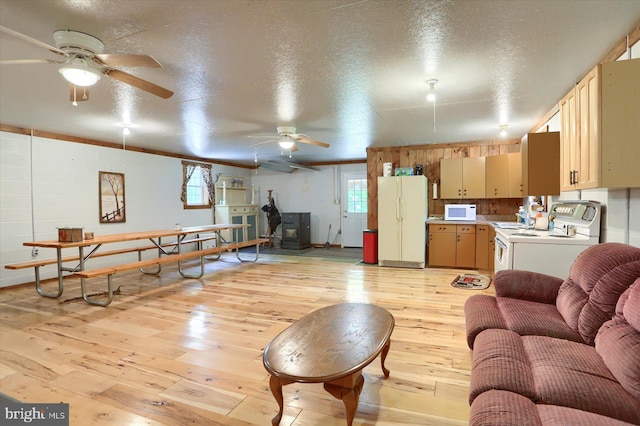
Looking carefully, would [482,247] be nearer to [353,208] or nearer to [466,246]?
[466,246]

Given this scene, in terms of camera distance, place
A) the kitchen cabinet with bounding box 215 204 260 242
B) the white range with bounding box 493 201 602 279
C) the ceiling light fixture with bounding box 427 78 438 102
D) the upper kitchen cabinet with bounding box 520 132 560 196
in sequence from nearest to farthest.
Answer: the white range with bounding box 493 201 602 279 < the ceiling light fixture with bounding box 427 78 438 102 < the upper kitchen cabinet with bounding box 520 132 560 196 < the kitchen cabinet with bounding box 215 204 260 242

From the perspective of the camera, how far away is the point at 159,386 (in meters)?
2.14

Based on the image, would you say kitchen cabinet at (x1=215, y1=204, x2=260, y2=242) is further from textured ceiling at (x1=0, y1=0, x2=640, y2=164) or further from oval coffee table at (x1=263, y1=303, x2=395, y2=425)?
oval coffee table at (x1=263, y1=303, x2=395, y2=425)

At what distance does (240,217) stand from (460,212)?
18.6 feet

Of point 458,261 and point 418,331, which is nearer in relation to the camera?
point 418,331

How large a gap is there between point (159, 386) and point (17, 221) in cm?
438

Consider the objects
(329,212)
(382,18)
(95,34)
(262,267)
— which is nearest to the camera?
(382,18)

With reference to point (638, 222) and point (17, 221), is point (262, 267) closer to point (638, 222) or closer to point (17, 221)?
point (17, 221)

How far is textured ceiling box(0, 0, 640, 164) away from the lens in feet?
6.31

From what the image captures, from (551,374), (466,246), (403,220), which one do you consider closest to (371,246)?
(403,220)

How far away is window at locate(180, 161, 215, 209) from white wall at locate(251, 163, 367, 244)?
1.92 metres

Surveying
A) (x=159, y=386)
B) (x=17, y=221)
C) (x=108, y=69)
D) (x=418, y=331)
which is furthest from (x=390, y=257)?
(x=17, y=221)
